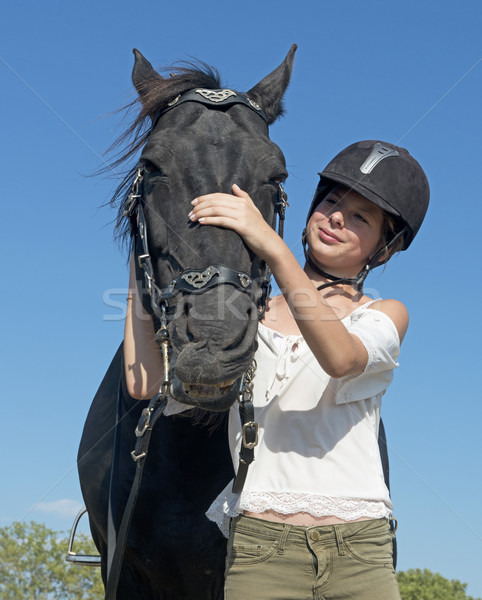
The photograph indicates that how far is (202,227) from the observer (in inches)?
110

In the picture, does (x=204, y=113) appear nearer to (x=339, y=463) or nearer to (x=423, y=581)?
(x=339, y=463)

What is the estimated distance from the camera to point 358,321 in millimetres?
2723

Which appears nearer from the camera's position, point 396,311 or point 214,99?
point 396,311

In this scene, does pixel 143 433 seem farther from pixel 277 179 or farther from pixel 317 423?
pixel 277 179

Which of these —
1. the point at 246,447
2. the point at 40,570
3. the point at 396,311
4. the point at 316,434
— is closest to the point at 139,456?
the point at 246,447

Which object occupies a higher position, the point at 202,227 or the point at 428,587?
the point at 428,587

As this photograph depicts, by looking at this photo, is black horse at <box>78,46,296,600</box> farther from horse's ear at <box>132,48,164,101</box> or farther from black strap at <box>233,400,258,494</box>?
black strap at <box>233,400,258,494</box>

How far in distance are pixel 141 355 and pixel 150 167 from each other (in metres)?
0.90

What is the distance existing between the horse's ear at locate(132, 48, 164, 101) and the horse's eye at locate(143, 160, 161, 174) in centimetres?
78

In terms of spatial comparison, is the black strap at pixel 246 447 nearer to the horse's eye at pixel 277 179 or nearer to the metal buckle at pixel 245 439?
the metal buckle at pixel 245 439

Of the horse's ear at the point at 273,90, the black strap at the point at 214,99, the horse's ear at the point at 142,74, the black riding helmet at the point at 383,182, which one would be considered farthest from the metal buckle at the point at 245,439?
the horse's ear at the point at 142,74

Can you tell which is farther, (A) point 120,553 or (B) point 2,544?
(B) point 2,544

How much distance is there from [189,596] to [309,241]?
2127mm

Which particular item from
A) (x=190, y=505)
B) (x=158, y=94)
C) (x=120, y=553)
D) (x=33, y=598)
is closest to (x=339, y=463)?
(x=120, y=553)
